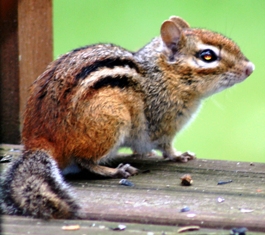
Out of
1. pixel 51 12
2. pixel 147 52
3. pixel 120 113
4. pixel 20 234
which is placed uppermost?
pixel 51 12

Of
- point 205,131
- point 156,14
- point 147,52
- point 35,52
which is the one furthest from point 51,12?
point 156,14

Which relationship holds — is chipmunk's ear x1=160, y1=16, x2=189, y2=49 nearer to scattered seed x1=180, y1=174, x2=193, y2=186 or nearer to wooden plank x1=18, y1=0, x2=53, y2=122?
wooden plank x1=18, y1=0, x2=53, y2=122

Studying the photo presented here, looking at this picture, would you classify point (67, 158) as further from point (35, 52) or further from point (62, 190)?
point (35, 52)

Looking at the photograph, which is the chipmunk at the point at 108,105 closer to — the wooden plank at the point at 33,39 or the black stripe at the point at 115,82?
the black stripe at the point at 115,82

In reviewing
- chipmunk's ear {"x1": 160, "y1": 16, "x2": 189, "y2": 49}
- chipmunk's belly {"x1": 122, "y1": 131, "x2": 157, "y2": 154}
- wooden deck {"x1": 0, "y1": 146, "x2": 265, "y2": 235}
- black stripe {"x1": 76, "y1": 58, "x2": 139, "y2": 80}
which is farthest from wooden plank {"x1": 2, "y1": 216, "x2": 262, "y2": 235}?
chipmunk's ear {"x1": 160, "y1": 16, "x2": 189, "y2": 49}

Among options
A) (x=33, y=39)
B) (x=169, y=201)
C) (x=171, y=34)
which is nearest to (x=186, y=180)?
(x=169, y=201)

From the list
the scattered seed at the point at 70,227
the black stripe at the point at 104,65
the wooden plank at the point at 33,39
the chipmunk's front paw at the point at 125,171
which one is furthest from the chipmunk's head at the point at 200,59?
the scattered seed at the point at 70,227
